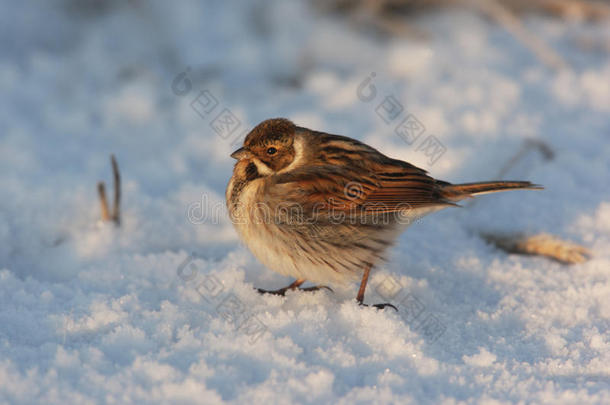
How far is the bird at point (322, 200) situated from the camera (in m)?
3.41

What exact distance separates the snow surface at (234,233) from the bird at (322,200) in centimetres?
22

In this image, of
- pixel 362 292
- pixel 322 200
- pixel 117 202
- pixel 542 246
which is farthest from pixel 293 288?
pixel 542 246

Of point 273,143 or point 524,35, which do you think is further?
point 524,35

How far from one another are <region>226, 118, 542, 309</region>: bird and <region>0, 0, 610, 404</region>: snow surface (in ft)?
0.71

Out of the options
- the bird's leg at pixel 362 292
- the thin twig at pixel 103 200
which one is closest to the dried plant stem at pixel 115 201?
the thin twig at pixel 103 200

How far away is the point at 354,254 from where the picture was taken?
350 cm

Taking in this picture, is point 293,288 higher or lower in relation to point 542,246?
lower

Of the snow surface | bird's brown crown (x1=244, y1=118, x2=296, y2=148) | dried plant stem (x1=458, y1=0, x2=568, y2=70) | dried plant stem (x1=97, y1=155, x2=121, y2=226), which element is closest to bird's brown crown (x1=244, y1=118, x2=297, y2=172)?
bird's brown crown (x1=244, y1=118, x2=296, y2=148)

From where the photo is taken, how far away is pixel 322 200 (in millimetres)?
3494

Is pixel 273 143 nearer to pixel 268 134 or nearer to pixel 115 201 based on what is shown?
pixel 268 134

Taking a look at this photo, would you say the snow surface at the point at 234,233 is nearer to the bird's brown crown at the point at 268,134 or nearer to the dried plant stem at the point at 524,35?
the dried plant stem at the point at 524,35

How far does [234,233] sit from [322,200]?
1062mm

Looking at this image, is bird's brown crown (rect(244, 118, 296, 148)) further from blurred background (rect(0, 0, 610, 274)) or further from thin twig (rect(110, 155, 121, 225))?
thin twig (rect(110, 155, 121, 225))

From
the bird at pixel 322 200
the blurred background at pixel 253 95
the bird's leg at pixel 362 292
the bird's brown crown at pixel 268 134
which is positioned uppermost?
the blurred background at pixel 253 95
